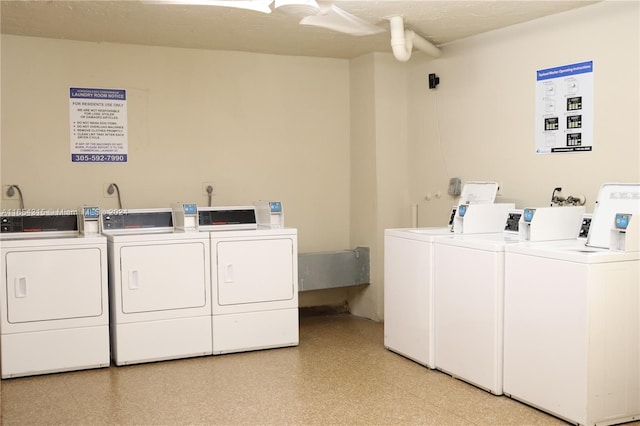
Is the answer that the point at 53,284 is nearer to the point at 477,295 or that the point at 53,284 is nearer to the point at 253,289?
the point at 253,289

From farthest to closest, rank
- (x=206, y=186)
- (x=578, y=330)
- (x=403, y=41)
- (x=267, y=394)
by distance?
(x=206, y=186), (x=403, y=41), (x=267, y=394), (x=578, y=330)

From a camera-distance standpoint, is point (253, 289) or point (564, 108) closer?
point (564, 108)

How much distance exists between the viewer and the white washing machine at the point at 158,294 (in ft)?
15.3

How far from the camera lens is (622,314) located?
11.4ft

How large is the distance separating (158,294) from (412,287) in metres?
1.81

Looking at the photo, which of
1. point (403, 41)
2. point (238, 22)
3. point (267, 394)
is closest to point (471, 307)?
point (267, 394)

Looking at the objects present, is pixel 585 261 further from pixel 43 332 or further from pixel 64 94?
pixel 64 94

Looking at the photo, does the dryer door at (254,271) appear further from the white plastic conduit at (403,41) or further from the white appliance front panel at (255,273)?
the white plastic conduit at (403,41)

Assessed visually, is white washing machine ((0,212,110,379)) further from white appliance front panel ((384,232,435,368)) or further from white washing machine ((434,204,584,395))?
white washing machine ((434,204,584,395))

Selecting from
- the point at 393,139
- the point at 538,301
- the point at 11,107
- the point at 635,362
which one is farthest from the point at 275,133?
the point at 635,362

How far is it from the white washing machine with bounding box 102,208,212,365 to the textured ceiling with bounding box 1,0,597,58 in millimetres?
1470

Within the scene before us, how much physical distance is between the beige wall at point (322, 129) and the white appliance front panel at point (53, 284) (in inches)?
41.4

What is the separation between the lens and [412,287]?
469cm

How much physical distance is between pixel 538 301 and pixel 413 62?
9.98ft
